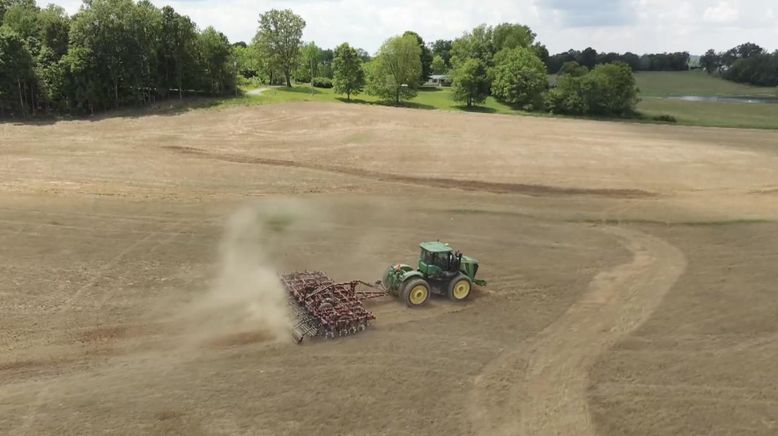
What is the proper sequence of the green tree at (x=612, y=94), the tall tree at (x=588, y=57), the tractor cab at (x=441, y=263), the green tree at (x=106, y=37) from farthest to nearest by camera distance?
the tall tree at (x=588, y=57) → the green tree at (x=612, y=94) → the green tree at (x=106, y=37) → the tractor cab at (x=441, y=263)

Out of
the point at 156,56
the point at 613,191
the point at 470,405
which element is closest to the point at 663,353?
the point at 470,405

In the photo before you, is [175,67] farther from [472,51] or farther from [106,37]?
[472,51]

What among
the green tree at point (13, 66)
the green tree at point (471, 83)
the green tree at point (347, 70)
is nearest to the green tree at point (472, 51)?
the green tree at point (471, 83)

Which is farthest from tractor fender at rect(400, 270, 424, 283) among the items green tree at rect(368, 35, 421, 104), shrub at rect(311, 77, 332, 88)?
shrub at rect(311, 77, 332, 88)

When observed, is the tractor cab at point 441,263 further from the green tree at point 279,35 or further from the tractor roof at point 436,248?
the green tree at point 279,35

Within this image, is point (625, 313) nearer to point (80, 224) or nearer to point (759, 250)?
point (759, 250)

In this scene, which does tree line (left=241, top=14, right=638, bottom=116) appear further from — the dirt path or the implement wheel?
the implement wheel

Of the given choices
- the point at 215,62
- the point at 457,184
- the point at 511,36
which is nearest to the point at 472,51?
the point at 511,36
